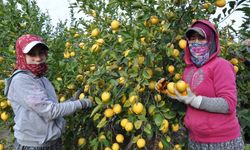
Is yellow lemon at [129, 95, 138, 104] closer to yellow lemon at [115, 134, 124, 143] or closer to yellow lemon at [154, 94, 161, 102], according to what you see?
yellow lemon at [154, 94, 161, 102]

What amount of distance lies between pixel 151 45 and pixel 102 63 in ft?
1.25

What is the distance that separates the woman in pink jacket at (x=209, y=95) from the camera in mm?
1892

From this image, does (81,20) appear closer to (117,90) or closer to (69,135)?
(69,135)

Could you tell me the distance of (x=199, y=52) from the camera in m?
2.02

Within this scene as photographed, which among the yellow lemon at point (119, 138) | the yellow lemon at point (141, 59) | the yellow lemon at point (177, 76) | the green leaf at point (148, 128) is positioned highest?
the yellow lemon at point (141, 59)

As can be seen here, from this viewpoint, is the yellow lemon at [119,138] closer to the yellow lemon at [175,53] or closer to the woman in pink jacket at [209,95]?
the woman in pink jacket at [209,95]

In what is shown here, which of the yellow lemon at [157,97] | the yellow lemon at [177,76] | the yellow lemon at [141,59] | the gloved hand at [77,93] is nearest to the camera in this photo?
the yellow lemon at [141,59]

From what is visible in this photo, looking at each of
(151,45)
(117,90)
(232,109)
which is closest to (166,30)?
(151,45)

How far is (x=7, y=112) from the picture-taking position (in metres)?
2.67

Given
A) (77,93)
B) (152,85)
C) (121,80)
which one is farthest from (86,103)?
(152,85)

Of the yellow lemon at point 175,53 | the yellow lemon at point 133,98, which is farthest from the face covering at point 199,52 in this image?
the yellow lemon at point 133,98

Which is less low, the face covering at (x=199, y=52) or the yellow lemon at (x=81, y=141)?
the face covering at (x=199, y=52)

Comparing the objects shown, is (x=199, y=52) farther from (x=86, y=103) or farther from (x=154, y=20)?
(x=86, y=103)

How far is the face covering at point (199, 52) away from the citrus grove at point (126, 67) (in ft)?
0.29
